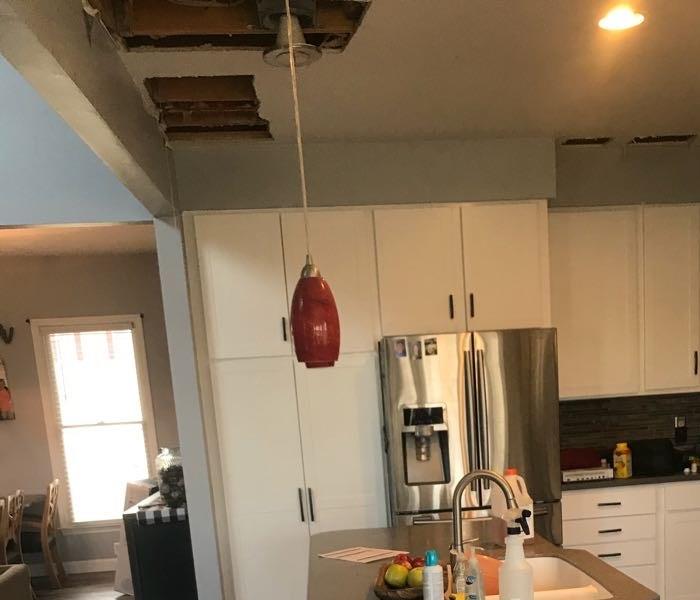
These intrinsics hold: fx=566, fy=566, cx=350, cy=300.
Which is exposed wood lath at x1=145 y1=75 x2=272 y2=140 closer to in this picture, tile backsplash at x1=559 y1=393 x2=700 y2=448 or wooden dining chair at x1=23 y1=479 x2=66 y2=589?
tile backsplash at x1=559 y1=393 x2=700 y2=448

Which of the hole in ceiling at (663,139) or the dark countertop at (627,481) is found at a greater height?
the hole in ceiling at (663,139)

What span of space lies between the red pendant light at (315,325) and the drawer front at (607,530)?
2.34 metres

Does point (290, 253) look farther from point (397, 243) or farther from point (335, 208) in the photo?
point (397, 243)

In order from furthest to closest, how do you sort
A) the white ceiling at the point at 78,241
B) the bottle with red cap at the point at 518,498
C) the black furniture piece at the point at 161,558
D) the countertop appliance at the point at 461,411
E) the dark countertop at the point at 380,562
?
the white ceiling at the point at 78,241
the black furniture piece at the point at 161,558
the countertop appliance at the point at 461,411
the bottle with red cap at the point at 518,498
the dark countertop at the point at 380,562

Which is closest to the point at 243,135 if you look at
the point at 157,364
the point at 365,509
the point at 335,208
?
the point at 335,208

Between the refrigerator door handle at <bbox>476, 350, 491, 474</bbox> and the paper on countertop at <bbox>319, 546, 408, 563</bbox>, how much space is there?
0.70m

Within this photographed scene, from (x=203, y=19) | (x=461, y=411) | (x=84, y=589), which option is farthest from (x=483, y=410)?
(x=84, y=589)

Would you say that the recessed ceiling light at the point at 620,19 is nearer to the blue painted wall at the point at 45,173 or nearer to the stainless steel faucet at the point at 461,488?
the stainless steel faucet at the point at 461,488

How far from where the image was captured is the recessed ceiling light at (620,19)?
60.4 inches

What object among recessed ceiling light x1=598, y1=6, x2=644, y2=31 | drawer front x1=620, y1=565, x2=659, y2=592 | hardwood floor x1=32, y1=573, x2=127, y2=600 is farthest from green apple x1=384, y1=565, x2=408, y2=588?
hardwood floor x1=32, y1=573, x2=127, y2=600

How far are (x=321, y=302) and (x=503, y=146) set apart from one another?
194 cm

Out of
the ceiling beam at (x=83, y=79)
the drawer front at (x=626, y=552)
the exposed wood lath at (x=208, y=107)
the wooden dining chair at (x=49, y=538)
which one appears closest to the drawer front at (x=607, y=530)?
the drawer front at (x=626, y=552)

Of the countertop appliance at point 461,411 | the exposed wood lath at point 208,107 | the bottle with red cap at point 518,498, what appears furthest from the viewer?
the countertop appliance at point 461,411

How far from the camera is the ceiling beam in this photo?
3.23 ft
